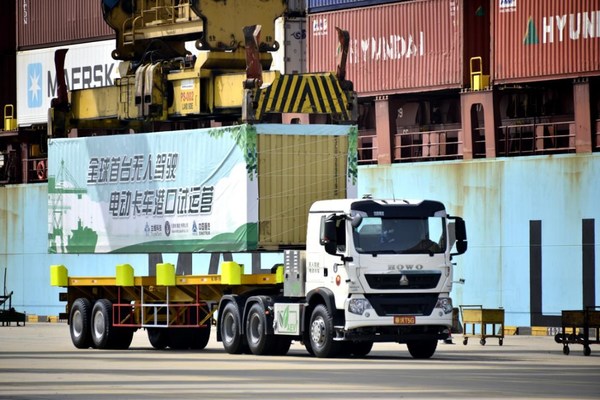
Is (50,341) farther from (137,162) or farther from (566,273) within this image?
(566,273)

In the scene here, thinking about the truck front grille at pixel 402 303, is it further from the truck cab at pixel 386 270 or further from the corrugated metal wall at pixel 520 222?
the corrugated metal wall at pixel 520 222

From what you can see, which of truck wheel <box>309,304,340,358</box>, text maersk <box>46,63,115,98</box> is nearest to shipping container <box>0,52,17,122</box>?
text maersk <box>46,63,115,98</box>

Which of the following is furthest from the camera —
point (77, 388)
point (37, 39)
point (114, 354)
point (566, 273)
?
point (37, 39)

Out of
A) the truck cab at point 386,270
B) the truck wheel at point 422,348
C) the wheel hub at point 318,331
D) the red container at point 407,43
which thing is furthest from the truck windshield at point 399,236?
the red container at point 407,43

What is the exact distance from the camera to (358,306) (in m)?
26.7

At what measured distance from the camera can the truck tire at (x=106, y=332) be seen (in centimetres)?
3170

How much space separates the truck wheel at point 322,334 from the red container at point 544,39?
15738 millimetres

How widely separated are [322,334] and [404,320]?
1392mm

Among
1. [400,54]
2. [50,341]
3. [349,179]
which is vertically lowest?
[50,341]

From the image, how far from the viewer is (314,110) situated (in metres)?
30.6

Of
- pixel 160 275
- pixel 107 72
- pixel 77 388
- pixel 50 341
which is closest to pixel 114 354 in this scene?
pixel 160 275

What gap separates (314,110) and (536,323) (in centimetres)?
1183

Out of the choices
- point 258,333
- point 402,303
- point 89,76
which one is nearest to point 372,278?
point 402,303

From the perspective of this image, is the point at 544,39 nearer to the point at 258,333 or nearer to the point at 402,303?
the point at 258,333
